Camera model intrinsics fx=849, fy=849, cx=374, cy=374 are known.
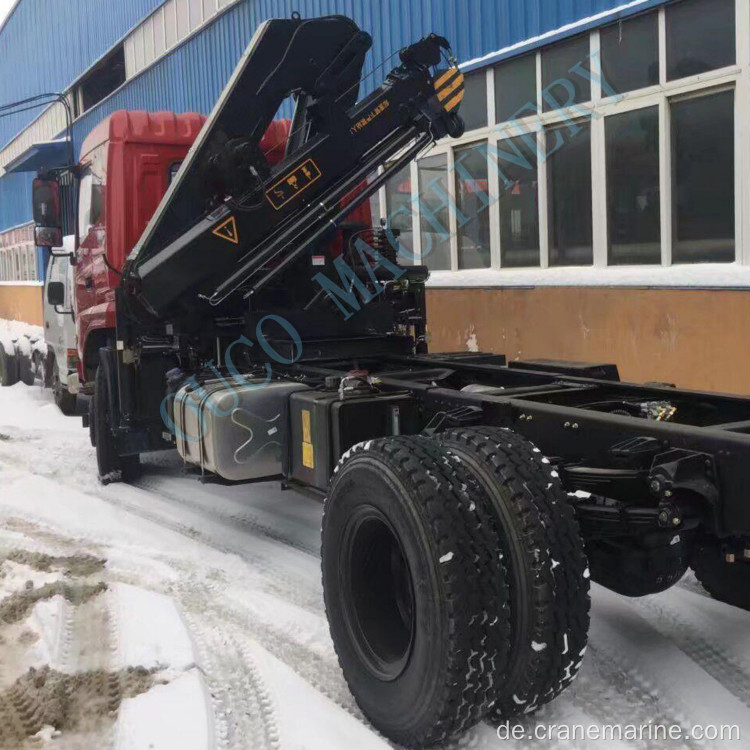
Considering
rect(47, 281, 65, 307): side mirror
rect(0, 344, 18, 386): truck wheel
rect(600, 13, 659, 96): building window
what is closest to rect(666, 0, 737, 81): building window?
rect(600, 13, 659, 96): building window

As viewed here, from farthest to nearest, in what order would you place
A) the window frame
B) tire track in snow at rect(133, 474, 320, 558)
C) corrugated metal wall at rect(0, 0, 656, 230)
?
corrugated metal wall at rect(0, 0, 656, 230)
the window frame
tire track in snow at rect(133, 474, 320, 558)

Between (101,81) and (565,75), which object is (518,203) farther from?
(101,81)

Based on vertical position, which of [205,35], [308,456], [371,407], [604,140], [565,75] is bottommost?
[308,456]

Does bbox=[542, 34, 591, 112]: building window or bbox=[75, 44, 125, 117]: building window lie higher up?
bbox=[75, 44, 125, 117]: building window

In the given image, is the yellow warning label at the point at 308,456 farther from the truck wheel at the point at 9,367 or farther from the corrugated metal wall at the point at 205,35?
the truck wheel at the point at 9,367

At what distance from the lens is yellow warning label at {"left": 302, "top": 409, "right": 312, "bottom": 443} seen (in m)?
4.14

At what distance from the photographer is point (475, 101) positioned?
967 cm

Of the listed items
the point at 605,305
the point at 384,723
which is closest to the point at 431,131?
the point at 605,305

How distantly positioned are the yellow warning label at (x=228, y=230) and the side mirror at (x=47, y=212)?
8.05 feet

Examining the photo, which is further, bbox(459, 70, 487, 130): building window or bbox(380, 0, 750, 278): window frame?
bbox(459, 70, 487, 130): building window

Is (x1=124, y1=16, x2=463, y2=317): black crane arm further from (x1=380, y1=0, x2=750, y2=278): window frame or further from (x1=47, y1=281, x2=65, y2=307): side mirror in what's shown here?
(x1=47, y1=281, x2=65, y2=307): side mirror

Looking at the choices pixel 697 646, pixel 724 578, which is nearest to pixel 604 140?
pixel 724 578

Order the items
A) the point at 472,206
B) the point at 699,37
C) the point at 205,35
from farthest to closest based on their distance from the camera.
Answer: the point at 205,35 < the point at 472,206 < the point at 699,37

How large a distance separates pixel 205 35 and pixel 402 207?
6911 millimetres
